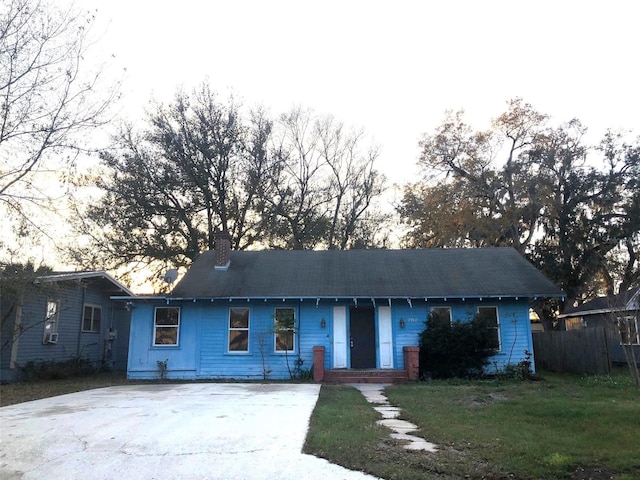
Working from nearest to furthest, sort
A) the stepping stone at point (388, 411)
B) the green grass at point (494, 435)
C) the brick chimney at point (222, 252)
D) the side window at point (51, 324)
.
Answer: the green grass at point (494, 435), the stepping stone at point (388, 411), the side window at point (51, 324), the brick chimney at point (222, 252)

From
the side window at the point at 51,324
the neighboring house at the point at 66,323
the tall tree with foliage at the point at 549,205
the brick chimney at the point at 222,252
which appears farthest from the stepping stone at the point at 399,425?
the tall tree with foliage at the point at 549,205

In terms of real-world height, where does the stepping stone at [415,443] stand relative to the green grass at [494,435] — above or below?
below

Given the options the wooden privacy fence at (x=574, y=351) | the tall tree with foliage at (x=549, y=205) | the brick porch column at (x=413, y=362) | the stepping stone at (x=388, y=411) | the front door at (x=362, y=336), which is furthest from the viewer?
the tall tree with foliage at (x=549, y=205)

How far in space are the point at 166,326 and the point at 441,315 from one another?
8.82 m

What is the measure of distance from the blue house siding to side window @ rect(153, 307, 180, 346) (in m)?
0.16

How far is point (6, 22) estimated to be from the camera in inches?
495

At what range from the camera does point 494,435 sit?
6.80 metres

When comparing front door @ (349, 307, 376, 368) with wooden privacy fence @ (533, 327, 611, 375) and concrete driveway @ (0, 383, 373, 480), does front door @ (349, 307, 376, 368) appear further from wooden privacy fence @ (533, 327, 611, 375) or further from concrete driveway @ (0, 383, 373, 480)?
wooden privacy fence @ (533, 327, 611, 375)

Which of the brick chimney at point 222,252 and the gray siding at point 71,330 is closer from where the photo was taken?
the gray siding at point 71,330

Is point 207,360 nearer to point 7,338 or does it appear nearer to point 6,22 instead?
point 7,338

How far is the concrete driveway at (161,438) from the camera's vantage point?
536 centimetres

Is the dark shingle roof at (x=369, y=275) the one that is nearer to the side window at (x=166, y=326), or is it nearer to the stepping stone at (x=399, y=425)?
the side window at (x=166, y=326)

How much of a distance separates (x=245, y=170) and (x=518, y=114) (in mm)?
16314

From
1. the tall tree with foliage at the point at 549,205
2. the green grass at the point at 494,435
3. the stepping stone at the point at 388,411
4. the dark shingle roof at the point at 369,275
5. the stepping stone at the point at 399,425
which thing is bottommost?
the stepping stone at the point at 388,411
